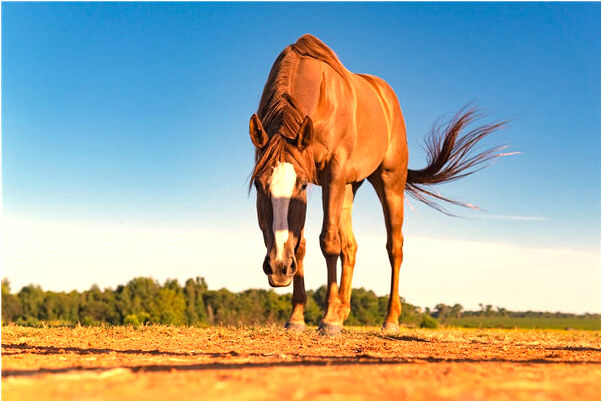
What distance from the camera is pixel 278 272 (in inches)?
213

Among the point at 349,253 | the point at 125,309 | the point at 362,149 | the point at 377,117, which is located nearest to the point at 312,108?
the point at 362,149

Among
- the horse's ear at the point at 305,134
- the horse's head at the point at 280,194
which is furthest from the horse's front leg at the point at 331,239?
the horse's ear at the point at 305,134

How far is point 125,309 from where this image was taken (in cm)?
7019

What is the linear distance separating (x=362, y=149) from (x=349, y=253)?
67.0 inches

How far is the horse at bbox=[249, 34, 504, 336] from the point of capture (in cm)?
560

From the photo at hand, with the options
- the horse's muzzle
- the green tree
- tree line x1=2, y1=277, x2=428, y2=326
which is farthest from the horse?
the green tree

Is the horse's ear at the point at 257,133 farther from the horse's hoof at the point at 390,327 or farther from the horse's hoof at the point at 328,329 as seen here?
the horse's hoof at the point at 390,327

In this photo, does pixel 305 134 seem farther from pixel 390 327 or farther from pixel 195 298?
pixel 195 298

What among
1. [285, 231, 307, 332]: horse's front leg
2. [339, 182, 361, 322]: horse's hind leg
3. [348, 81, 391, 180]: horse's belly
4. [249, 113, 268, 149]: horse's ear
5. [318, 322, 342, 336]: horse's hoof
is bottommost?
[318, 322, 342, 336]: horse's hoof

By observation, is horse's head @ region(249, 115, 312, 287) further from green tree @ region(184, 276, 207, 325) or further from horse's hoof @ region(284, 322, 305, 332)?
green tree @ region(184, 276, 207, 325)

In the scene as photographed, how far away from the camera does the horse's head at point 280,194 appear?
544cm

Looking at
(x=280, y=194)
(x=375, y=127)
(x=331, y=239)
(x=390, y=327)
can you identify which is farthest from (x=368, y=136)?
(x=390, y=327)

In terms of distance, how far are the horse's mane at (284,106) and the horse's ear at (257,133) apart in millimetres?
62

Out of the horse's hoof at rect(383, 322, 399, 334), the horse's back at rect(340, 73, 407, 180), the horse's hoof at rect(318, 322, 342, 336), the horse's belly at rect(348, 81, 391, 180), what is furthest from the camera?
the horse's hoof at rect(383, 322, 399, 334)
